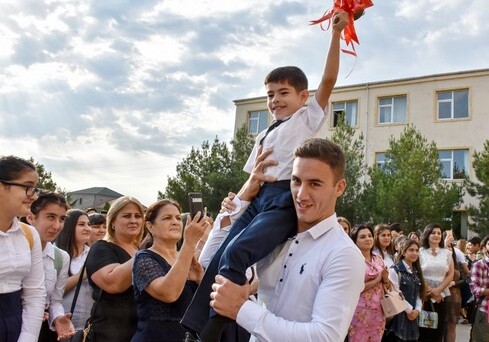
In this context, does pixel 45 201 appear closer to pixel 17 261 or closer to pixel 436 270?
pixel 17 261

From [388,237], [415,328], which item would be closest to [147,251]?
[415,328]

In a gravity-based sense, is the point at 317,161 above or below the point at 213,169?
below

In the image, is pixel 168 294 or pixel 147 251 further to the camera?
pixel 147 251

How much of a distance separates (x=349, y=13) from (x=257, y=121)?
1264 inches

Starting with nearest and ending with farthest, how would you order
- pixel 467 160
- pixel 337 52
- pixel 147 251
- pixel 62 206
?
pixel 337 52
pixel 147 251
pixel 62 206
pixel 467 160

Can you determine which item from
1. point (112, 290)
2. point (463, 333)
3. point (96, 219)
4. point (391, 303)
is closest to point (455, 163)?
point (463, 333)

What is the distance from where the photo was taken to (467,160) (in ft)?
92.6

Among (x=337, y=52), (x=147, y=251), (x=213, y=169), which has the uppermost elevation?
(x=213, y=169)

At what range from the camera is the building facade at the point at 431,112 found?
→ 2794cm

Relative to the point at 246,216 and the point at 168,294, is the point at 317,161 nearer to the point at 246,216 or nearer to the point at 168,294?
the point at 246,216

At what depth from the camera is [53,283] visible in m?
4.32

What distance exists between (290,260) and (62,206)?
10.0ft

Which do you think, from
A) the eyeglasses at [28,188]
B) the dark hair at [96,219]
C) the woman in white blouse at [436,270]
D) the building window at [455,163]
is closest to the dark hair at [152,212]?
the eyeglasses at [28,188]

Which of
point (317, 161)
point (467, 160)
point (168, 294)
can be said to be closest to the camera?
point (317, 161)
